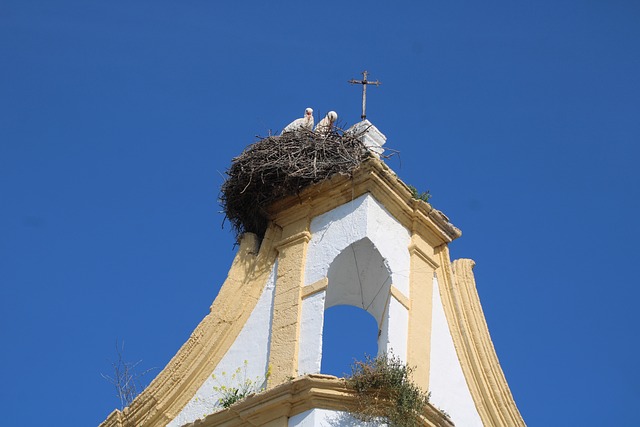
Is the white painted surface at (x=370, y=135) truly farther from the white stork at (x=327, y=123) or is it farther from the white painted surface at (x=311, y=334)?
the white painted surface at (x=311, y=334)

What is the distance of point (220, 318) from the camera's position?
17.4 metres

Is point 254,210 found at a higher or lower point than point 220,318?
higher

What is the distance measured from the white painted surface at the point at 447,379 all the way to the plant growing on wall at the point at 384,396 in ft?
2.54

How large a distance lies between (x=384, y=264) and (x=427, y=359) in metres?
1.16

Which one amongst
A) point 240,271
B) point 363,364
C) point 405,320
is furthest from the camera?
point 240,271

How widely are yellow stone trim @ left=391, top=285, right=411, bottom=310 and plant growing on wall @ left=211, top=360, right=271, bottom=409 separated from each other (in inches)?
63.6

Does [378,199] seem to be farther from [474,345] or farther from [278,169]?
[474,345]

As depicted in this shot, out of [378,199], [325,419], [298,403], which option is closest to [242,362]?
[298,403]

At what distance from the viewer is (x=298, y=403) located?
618 inches

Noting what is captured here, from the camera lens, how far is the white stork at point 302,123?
60.8 feet

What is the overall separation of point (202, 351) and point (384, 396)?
8.51 ft

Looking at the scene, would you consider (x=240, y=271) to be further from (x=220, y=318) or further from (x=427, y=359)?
(x=427, y=359)

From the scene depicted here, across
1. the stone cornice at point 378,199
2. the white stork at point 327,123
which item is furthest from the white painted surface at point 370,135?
the stone cornice at point 378,199

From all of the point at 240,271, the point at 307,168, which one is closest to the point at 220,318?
the point at 240,271
